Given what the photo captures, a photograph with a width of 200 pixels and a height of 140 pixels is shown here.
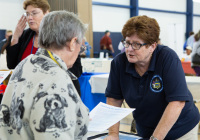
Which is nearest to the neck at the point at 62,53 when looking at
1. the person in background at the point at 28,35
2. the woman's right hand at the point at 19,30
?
the person in background at the point at 28,35

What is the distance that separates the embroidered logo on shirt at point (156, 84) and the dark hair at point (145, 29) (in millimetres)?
203

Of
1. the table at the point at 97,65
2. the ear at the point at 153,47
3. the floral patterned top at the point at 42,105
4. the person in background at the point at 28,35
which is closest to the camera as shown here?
the floral patterned top at the point at 42,105

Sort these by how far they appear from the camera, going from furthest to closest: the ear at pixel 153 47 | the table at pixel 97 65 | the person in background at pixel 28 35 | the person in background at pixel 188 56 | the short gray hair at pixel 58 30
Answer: the person in background at pixel 188 56, the table at pixel 97 65, the person in background at pixel 28 35, the ear at pixel 153 47, the short gray hair at pixel 58 30

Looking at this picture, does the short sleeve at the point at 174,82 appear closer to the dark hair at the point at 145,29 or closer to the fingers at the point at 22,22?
Answer: the dark hair at the point at 145,29

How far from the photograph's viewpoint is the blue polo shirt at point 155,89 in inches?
54.4

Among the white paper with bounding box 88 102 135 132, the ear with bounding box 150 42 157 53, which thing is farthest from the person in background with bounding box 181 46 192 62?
the white paper with bounding box 88 102 135 132

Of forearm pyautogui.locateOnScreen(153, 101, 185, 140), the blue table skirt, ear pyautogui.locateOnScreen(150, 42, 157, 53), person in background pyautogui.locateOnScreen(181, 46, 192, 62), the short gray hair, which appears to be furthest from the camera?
person in background pyautogui.locateOnScreen(181, 46, 192, 62)

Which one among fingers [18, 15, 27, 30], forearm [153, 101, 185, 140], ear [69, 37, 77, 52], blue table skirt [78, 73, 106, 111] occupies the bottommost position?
blue table skirt [78, 73, 106, 111]

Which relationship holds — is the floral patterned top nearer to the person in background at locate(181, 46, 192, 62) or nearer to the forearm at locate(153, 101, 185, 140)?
the forearm at locate(153, 101, 185, 140)

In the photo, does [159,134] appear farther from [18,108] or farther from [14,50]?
[14,50]

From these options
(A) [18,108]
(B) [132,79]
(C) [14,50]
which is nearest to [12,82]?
(A) [18,108]

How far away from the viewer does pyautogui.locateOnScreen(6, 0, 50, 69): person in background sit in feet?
6.58

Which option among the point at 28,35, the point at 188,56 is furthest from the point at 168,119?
the point at 188,56

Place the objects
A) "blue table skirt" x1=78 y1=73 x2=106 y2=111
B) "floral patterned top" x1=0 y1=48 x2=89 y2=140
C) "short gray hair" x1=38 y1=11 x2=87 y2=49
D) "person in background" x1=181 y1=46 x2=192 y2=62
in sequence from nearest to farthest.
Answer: "floral patterned top" x1=0 y1=48 x2=89 y2=140 < "short gray hair" x1=38 y1=11 x2=87 y2=49 < "blue table skirt" x1=78 y1=73 x2=106 y2=111 < "person in background" x1=181 y1=46 x2=192 y2=62
